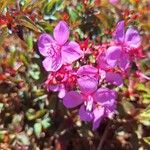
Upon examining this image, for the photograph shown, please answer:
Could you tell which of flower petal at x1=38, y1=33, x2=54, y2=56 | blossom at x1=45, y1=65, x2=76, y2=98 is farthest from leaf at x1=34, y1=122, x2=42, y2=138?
flower petal at x1=38, y1=33, x2=54, y2=56

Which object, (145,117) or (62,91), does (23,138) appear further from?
(145,117)

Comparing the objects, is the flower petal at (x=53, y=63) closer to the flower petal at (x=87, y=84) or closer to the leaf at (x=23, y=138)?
the flower petal at (x=87, y=84)

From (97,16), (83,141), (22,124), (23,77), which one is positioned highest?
(97,16)

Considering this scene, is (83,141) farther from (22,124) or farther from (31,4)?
(31,4)

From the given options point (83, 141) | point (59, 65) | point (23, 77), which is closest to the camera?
point (59, 65)

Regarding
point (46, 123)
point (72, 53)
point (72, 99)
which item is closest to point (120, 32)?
point (72, 53)

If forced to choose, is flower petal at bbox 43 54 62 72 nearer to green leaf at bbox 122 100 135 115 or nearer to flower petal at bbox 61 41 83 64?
flower petal at bbox 61 41 83 64

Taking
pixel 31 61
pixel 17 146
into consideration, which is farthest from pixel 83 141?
pixel 31 61
